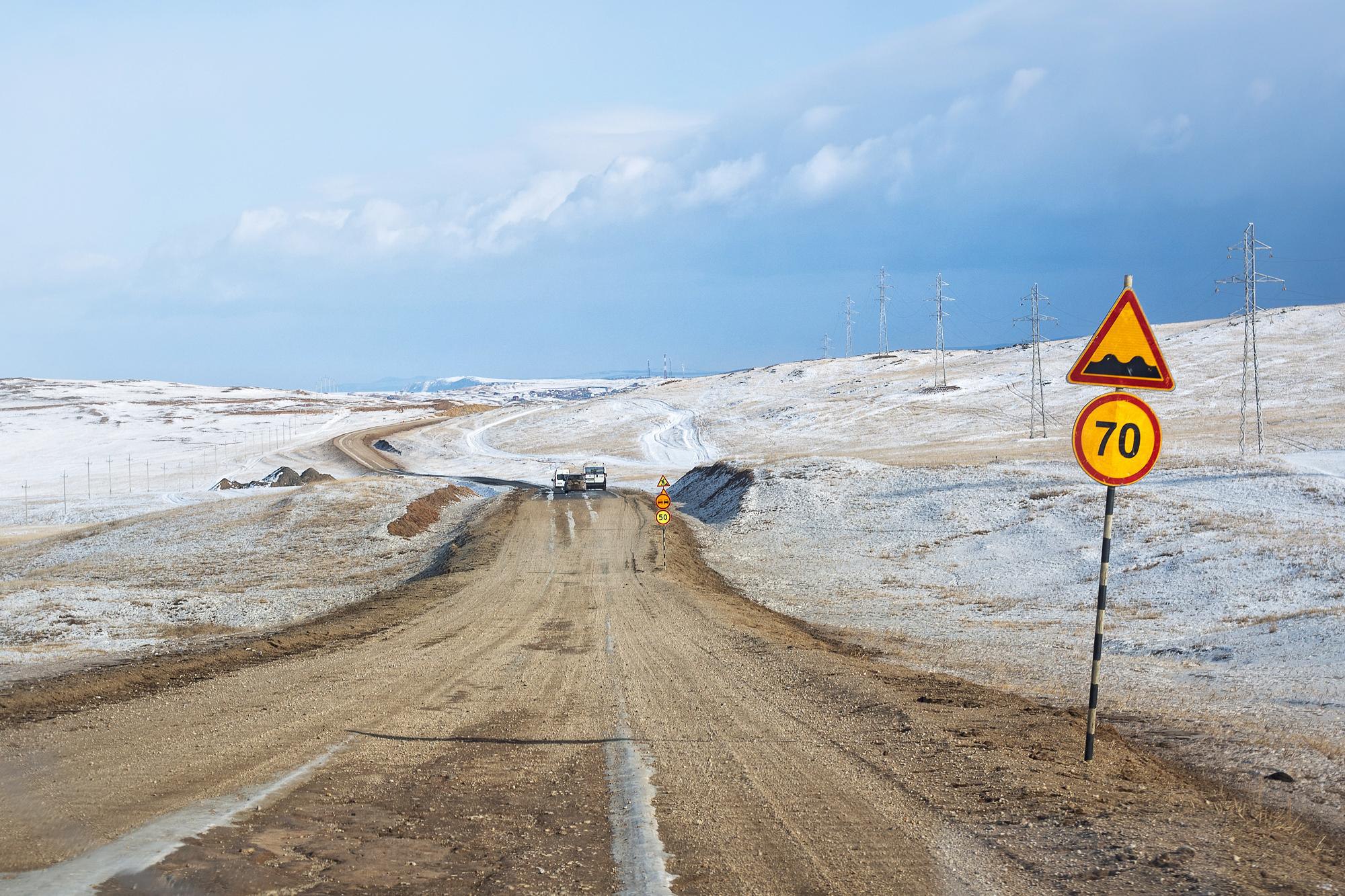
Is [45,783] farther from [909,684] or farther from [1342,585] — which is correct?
[1342,585]

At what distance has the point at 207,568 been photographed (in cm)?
3416

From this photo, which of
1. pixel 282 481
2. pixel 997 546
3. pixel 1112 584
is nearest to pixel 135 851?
pixel 1112 584

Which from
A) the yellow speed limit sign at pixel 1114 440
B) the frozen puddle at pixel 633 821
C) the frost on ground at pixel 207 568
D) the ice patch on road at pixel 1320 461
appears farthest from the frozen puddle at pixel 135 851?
the ice patch on road at pixel 1320 461

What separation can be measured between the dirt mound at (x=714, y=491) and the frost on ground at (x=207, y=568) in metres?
12.2

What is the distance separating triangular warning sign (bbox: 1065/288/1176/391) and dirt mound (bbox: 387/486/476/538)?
36.3 meters

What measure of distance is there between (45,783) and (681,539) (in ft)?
104

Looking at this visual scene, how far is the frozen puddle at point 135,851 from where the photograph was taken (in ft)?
18.7

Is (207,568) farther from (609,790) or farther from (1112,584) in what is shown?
(609,790)

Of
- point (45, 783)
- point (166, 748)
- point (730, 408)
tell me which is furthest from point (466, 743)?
point (730, 408)

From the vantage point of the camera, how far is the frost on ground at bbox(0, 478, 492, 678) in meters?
18.8

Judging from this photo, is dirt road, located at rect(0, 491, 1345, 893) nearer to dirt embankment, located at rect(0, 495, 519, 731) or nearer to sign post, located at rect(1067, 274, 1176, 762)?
dirt embankment, located at rect(0, 495, 519, 731)

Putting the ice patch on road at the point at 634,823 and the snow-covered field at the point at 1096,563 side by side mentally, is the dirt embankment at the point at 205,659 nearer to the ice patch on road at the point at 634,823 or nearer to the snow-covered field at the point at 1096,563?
the ice patch on road at the point at 634,823

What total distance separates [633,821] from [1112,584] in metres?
21.2

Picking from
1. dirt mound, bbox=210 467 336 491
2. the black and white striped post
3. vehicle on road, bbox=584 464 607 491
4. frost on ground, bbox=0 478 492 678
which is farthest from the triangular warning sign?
dirt mound, bbox=210 467 336 491
